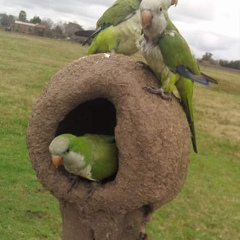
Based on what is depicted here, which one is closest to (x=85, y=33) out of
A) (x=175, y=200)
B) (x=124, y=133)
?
(x=124, y=133)

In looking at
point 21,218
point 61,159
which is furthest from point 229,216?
point 61,159

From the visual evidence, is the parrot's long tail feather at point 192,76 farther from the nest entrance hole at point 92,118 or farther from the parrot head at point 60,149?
the parrot head at point 60,149

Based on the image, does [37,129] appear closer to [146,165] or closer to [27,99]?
[146,165]

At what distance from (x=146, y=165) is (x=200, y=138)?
9.30 m

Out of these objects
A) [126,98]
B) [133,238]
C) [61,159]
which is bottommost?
[133,238]

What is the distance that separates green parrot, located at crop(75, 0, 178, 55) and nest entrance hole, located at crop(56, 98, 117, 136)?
1.40 ft

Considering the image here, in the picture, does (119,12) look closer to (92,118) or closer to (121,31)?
(121,31)

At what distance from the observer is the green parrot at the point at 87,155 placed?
261 centimetres

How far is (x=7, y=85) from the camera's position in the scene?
563 inches

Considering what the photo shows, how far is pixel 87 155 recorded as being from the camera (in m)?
2.72

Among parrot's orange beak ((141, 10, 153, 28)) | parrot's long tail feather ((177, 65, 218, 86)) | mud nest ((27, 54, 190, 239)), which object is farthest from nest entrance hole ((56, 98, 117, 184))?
parrot's orange beak ((141, 10, 153, 28))

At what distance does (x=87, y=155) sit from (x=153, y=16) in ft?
3.19

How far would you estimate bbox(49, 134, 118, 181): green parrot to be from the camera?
8.55ft

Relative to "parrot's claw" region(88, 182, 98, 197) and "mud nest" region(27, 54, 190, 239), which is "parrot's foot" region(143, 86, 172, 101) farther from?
"parrot's claw" region(88, 182, 98, 197)
